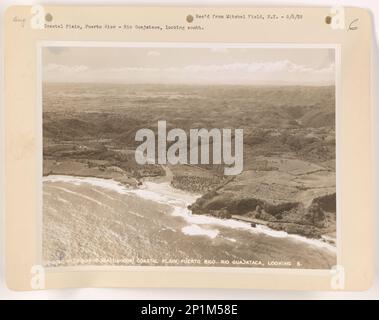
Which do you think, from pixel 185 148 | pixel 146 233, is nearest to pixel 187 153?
pixel 185 148

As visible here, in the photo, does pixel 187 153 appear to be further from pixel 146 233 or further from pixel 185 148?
pixel 146 233

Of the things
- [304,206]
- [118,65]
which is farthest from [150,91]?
[304,206]

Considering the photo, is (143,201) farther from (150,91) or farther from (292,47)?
(292,47)

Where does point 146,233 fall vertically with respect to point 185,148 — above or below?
below

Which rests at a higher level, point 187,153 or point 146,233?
point 187,153
